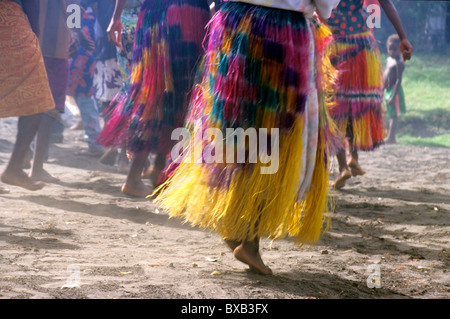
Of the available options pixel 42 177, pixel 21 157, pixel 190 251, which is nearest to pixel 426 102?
pixel 42 177

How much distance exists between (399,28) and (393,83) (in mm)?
6273

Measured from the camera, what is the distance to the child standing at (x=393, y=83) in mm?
10352

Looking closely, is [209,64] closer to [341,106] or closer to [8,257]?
[8,257]

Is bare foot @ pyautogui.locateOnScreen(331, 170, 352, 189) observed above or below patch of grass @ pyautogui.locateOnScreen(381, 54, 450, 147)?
below

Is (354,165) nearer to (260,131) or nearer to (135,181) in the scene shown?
(135,181)

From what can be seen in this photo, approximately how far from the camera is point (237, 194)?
119 inches

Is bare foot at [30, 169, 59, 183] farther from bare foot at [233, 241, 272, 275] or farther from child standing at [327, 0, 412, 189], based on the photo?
bare foot at [233, 241, 272, 275]

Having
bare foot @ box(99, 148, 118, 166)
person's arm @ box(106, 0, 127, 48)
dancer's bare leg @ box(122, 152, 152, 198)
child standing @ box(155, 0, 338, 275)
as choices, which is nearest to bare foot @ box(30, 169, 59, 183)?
dancer's bare leg @ box(122, 152, 152, 198)

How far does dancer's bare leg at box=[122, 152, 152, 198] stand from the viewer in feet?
16.6

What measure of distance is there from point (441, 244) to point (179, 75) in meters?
1.97

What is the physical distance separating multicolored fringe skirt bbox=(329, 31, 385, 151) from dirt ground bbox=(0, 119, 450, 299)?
0.59 m

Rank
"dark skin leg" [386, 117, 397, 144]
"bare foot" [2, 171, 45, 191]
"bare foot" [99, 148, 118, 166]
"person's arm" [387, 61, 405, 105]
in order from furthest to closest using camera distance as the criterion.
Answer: "dark skin leg" [386, 117, 397, 144]
"person's arm" [387, 61, 405, 105]
"bare foot" [99, 148, 118, 166]
"bare foot" [2, 171, 45, 191]

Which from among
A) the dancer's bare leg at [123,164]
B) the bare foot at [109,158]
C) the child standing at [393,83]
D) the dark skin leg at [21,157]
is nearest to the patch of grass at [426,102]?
the child standing at [393,83]
